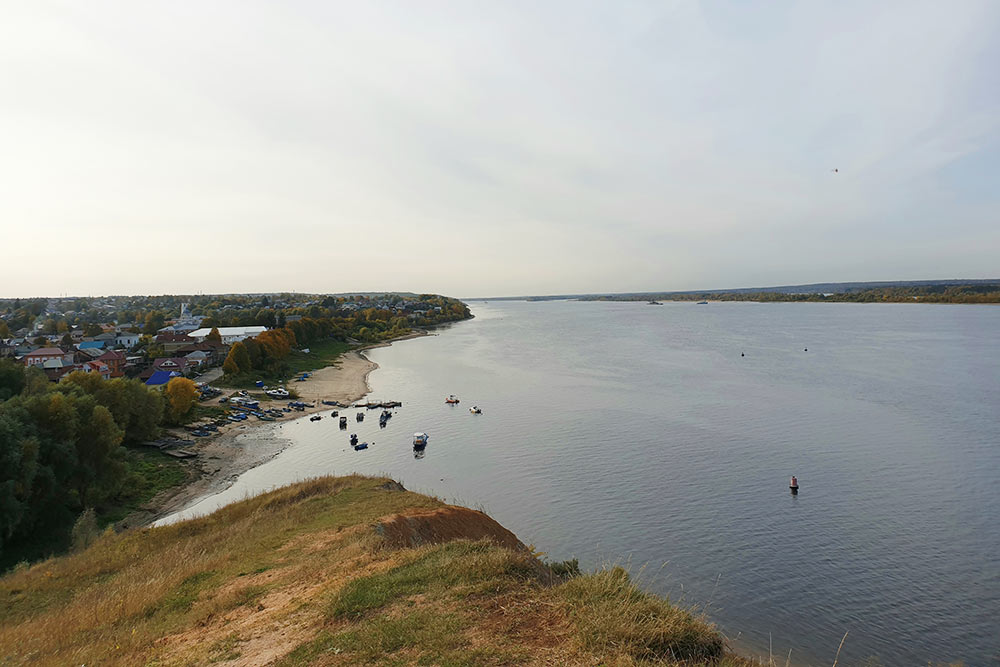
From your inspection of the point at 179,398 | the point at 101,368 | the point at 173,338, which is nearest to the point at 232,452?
the point at 179,398

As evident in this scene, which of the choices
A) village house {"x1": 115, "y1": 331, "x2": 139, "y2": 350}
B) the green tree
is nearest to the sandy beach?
the green tree

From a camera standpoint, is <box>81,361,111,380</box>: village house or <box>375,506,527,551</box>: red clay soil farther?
<box>81,361,111,380</box>: village house

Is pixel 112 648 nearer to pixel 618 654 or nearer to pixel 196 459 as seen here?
pixel 618 654

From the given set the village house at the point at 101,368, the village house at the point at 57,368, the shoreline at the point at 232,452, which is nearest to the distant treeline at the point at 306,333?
the shoreline at the point at 232,452

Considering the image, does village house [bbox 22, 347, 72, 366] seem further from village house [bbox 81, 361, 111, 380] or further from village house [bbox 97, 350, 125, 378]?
village house [bbox 81, 361, 111, 380]

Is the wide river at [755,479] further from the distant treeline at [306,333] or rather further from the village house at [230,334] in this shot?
the village house at [230,334]

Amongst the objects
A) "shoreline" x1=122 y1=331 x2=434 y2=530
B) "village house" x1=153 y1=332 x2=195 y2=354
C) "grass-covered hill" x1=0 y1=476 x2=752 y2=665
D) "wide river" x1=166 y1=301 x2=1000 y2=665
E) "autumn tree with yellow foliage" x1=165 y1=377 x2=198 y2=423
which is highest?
"grass-covered hill" x1=0 y1=476 x2=752 y2=665

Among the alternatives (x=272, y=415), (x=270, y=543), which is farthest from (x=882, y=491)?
(x=272, y=415)
